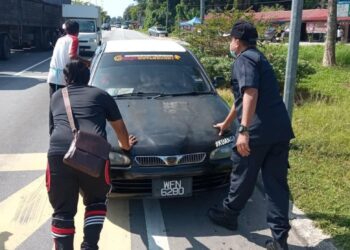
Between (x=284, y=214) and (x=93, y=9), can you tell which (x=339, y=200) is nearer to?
(x=284, y=214)

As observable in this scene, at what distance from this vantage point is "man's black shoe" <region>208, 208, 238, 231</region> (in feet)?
13.2

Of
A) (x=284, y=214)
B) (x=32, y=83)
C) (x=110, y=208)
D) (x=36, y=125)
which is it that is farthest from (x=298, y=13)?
(x=32, y=83)

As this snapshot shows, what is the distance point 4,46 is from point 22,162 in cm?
1520

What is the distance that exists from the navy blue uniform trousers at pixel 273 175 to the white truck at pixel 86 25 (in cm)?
1995

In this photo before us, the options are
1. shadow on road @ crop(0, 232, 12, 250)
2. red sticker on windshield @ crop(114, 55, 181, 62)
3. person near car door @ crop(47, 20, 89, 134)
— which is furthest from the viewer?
person near car door @ crop(47, 20, 89, 134)

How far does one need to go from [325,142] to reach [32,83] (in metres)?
9.72

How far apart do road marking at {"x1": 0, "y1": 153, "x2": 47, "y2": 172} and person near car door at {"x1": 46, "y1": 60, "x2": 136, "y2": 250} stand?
9.01ft

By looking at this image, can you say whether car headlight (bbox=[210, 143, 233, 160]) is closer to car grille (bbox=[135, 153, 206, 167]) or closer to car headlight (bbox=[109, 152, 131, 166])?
car grille (bbox=[135, 153, 206, 167])

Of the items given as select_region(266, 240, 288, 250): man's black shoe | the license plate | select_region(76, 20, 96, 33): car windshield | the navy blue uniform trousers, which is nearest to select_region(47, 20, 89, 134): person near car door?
the license plate

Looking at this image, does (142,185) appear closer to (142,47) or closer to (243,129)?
(243,129)

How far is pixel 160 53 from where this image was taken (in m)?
5.84

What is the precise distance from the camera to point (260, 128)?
347 centimetres

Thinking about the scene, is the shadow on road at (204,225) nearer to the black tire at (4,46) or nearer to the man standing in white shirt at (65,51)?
the man standing in white shirt at (65,51)

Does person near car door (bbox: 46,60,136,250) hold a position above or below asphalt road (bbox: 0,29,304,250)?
above
